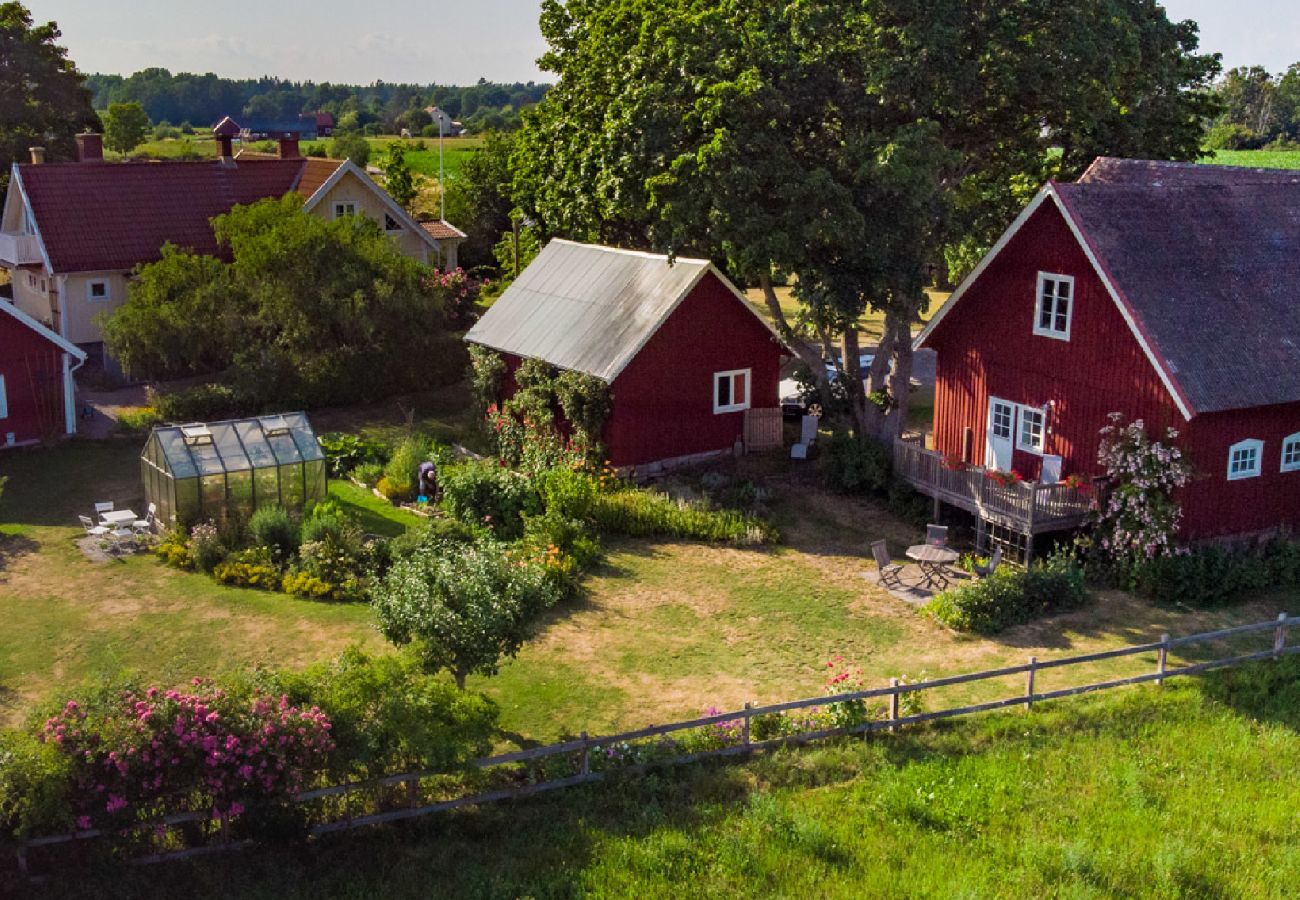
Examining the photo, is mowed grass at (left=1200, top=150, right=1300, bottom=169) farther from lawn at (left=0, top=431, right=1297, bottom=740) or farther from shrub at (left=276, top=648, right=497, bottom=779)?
shrub at (left=276, top=648, right=497, bottom=779)

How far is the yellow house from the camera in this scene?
41.0 m

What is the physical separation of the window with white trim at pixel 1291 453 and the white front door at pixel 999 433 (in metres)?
5.26

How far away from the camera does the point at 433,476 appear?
96.5 feet

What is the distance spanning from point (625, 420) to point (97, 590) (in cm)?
1214

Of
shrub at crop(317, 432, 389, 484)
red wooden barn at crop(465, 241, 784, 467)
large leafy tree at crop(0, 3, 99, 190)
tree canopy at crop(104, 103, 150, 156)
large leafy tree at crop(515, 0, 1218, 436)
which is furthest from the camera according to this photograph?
tree canopy at crop(104, 103, 150, 156)

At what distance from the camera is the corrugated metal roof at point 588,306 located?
2988 centimetres

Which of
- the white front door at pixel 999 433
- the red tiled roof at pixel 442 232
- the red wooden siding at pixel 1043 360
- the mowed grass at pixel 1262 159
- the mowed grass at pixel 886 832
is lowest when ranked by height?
the mowed grass at pixel 886 832

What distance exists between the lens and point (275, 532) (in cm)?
2547

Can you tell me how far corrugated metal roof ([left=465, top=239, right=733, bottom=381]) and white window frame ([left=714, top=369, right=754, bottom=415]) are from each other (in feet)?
7.45

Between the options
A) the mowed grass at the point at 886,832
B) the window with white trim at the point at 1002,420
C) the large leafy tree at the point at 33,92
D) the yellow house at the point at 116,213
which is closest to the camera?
the mowed grass at the point at 886,832

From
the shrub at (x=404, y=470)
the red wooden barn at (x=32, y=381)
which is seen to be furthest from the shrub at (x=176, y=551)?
the red wooden barn at (x=32, y=381)

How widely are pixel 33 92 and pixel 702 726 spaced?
161 feet

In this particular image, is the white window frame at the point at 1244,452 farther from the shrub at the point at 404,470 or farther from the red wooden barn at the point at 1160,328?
the shrub at the point at 404,470

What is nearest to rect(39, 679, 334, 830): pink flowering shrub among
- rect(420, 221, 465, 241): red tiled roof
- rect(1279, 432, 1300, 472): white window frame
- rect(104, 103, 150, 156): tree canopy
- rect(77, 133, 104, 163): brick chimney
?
rect(1279, 432, 1300, 472): white window frame
